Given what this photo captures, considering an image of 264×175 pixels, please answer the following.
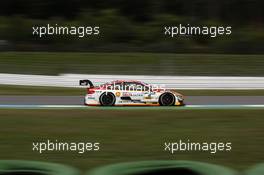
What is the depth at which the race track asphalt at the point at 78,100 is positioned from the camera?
1015cm

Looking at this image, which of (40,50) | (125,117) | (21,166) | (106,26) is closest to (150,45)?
(106,26)

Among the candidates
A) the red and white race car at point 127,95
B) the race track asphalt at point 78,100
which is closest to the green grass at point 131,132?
the red and white race car at point 127,95

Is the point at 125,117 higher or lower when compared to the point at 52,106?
lower

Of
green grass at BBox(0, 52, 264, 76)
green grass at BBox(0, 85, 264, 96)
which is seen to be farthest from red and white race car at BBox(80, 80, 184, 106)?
green grass at BBox(0, 52, 264, 76)

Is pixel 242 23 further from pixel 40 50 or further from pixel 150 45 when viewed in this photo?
pixel 40 50

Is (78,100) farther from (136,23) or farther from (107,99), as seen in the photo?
(136,23)

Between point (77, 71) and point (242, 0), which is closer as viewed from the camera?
point (77, 71)

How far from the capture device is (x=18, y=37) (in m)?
14.3

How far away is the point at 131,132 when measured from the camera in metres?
6.73

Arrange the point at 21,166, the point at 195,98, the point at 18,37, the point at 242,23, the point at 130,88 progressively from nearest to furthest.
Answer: the point at 21,166 → the point at 130,88 → the point at 195,98 → the point at 18,37 → the point at 242,23

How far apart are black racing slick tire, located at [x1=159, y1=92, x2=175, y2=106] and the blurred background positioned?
2.82 meters

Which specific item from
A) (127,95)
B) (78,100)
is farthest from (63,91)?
(127,95)

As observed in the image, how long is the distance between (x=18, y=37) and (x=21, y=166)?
10.4m

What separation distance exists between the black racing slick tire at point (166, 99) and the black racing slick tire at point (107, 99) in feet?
3.04
